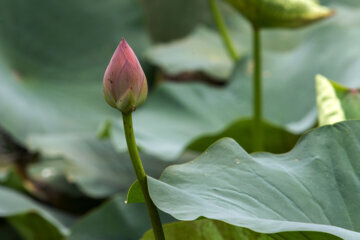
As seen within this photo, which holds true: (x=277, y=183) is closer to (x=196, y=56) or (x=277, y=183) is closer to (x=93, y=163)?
(x=93, y=163)

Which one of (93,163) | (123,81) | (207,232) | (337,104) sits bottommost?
(93,163)

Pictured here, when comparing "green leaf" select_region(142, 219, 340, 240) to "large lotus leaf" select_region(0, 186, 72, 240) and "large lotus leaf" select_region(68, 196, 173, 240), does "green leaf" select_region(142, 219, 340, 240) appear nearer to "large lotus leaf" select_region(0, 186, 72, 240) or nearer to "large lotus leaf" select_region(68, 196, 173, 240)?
"large lotus leaf" select_region(68, 196, 173, 240)

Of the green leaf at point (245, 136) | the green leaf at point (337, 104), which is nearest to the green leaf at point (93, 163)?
the green leaf at point (245, 136)

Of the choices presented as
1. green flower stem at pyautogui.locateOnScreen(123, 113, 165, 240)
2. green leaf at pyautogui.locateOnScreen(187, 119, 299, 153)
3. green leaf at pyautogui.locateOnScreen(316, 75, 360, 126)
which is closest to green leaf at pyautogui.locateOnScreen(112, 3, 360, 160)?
green leaf at pyautogui.locateOnScreen(187, 119, 299, 153)

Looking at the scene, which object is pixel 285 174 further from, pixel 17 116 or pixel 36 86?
pixel 36 86

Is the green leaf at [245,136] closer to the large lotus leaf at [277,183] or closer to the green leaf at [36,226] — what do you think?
the green leaf at [36,226]

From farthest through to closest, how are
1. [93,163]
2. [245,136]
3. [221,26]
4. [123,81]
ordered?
[221,26] → [93,163] → [245,136] → [123,81]

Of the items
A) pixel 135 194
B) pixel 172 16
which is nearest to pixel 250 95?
pixel 172 16
